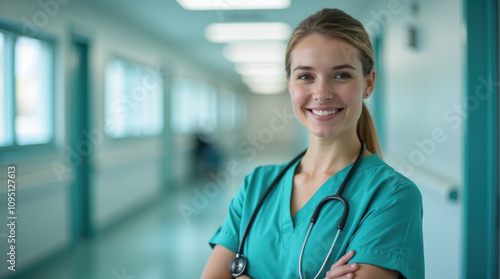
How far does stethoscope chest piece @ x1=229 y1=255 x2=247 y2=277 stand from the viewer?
103 centimetres

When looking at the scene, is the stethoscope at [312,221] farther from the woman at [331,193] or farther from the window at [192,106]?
the window at [192,106]

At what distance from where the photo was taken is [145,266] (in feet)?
9.94

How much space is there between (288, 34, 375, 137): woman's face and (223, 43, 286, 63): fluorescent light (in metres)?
4.66

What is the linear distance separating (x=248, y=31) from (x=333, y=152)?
391 cm

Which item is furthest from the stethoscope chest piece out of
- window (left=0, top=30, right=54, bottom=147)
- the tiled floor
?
window (left=0, top=30, right=54, bottom=147)

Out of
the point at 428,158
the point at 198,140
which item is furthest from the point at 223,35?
the point at 428,158

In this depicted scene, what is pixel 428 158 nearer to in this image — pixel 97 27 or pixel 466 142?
pixel 466 142

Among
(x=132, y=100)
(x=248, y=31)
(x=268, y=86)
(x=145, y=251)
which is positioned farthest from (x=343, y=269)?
(x=268, y=86)

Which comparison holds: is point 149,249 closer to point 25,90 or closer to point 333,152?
point 25,90

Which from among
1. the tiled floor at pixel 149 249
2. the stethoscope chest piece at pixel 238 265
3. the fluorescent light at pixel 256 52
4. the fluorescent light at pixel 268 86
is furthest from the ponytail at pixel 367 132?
the fluorescent light at pixel 268 86

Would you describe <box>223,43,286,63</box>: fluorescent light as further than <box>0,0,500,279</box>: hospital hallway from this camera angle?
Yes

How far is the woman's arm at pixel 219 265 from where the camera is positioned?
1075 mm

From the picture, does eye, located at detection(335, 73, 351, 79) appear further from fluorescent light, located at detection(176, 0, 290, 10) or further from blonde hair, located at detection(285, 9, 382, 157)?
fluorescent light, located at detection(176, 0, 290, 10)

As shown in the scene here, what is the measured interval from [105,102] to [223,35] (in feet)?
6.04
